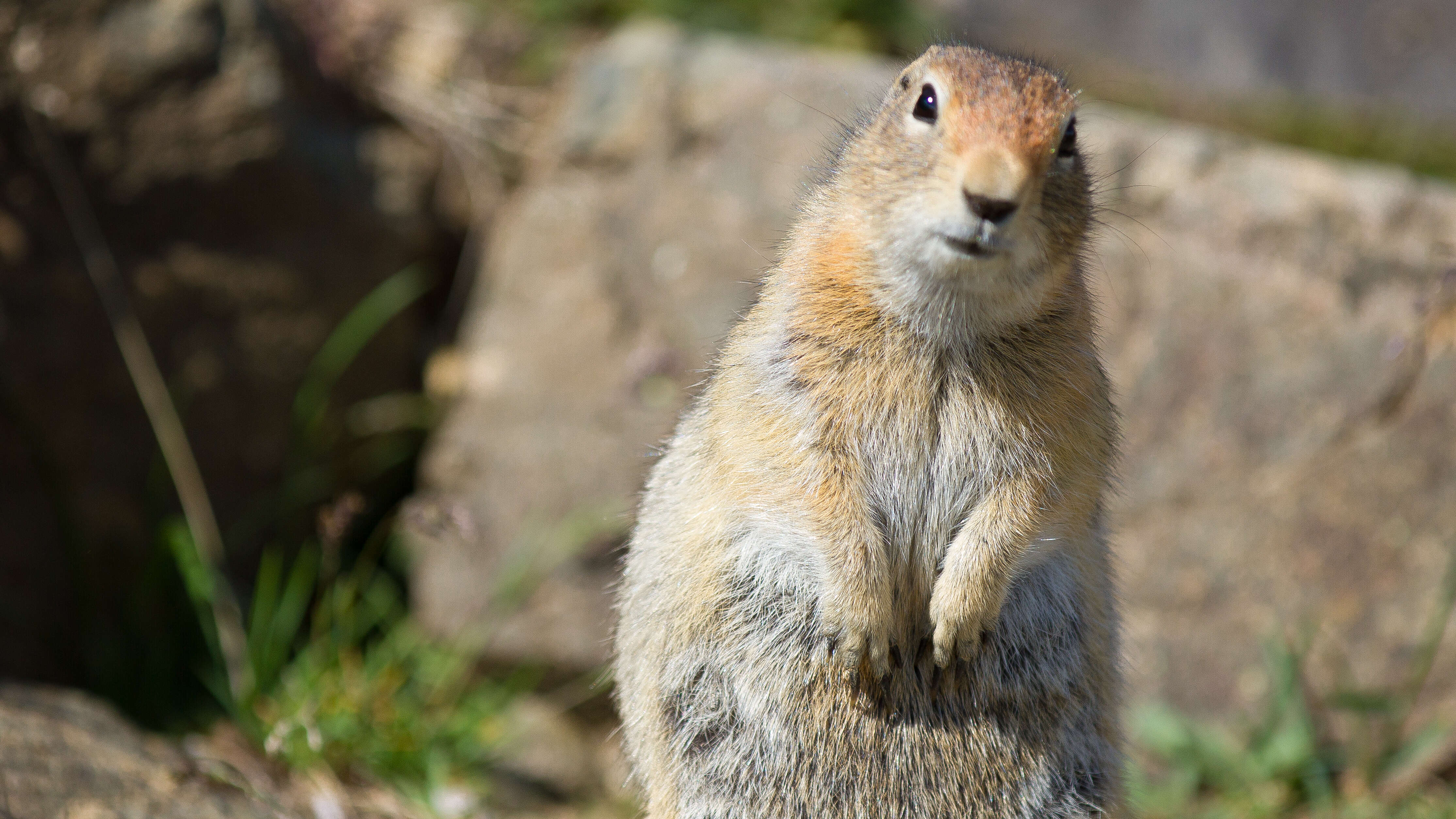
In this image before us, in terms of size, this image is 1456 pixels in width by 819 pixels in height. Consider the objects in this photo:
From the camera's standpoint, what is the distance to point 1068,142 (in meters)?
3.01

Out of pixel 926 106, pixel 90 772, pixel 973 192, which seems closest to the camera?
pixel 973 192

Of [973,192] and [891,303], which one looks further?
[891,303]

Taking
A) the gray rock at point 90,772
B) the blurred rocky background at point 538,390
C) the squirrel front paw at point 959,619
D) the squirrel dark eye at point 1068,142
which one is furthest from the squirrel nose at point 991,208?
the gray rock at point 90,772

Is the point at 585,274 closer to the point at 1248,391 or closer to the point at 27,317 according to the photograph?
the point at 27,317

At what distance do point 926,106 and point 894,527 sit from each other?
45.5 inches

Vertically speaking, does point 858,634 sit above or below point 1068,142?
below

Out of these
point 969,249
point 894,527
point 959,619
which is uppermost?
point 969,249

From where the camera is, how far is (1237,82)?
724cm

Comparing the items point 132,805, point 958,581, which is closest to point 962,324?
point 958,581

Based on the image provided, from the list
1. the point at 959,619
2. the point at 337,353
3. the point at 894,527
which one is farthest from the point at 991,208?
the point at 337,353

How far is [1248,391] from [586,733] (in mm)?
3876

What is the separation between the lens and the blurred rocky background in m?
5.49

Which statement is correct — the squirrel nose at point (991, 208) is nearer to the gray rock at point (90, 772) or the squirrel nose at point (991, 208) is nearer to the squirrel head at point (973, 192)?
the squirrel head at point (973, 192)

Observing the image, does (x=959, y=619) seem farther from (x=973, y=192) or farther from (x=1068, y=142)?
(x=1068, y=142)
